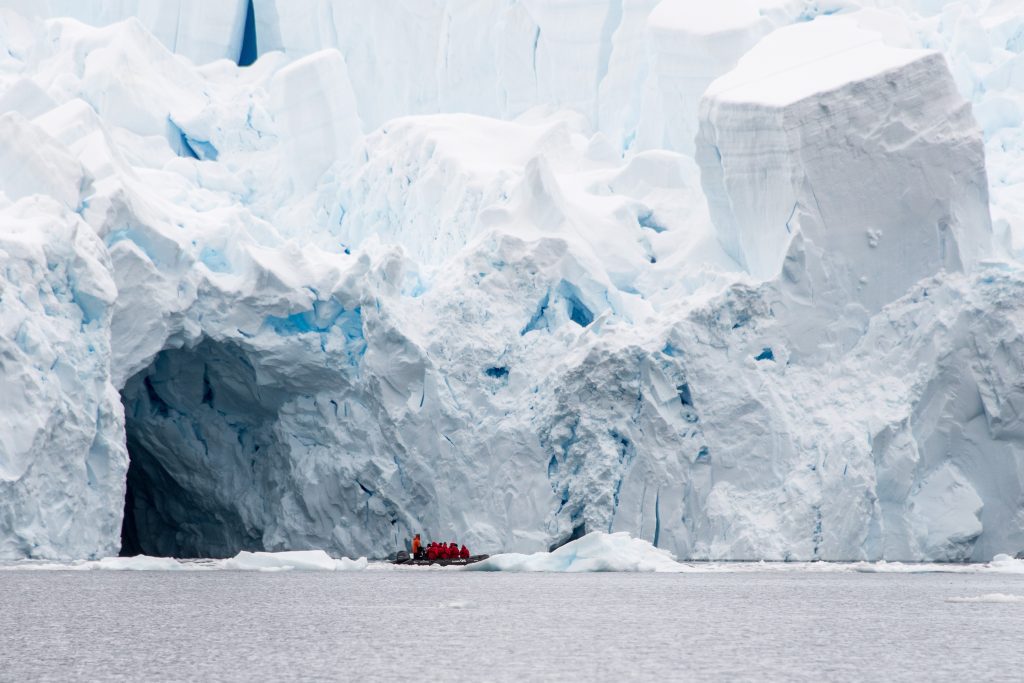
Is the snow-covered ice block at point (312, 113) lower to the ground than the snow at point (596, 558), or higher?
higher

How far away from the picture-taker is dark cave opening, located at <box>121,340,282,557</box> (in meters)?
24.6

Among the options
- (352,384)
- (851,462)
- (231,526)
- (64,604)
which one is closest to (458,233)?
(352,384)

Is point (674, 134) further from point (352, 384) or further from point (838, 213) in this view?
point (352, 384)

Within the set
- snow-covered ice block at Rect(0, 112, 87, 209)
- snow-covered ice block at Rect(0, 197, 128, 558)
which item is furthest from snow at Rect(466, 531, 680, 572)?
snow-covered ice block at Rect(0, 112, 87, 209)

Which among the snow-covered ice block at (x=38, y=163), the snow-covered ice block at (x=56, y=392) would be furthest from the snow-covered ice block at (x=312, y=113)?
the snow-covered ice block at (x=56, y=392)

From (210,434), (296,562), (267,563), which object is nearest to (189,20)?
(210,434)

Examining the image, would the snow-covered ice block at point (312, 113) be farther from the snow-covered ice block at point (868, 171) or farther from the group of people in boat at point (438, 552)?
the group of people in boat at point (438, 552)

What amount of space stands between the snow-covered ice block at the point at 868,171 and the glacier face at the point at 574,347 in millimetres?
39

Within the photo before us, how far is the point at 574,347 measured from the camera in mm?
23781

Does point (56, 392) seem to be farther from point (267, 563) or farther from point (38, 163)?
point (267, 563)

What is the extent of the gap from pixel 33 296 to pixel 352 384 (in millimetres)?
5070

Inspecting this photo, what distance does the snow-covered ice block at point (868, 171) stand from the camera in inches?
934

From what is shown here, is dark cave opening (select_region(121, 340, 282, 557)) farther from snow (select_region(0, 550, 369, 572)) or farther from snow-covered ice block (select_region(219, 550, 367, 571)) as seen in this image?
snow-covered ice block (select_region(219, 550, 367, 571))

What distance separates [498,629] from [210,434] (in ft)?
37.2
